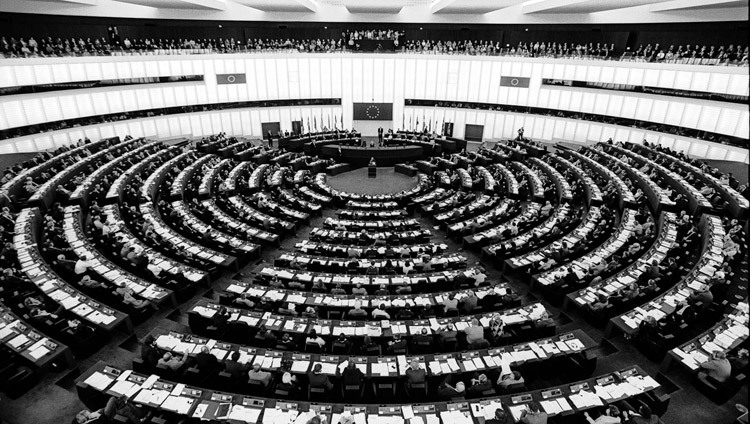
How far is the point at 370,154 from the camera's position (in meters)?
33.3

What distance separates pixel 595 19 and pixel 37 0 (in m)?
43.9

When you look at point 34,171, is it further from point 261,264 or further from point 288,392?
point 288,392

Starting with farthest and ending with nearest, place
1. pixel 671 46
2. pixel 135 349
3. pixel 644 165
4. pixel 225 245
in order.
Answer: pixel 671 46, pixel 644 165, pixel 225 245, pixel 135 349

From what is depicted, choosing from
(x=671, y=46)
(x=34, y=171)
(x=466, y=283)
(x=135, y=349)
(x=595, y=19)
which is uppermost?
(x=595, y=19)

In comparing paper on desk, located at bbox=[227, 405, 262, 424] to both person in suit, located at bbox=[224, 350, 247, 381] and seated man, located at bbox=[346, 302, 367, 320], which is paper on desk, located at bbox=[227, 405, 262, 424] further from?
seated man, located at bbox=[346, 302, 367, 320]

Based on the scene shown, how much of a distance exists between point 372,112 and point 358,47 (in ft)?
21.5

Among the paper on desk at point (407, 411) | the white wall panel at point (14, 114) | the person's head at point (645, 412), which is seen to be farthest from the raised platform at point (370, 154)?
the person's head at point (645, 412)

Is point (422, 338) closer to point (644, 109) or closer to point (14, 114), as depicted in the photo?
point (644, 109)

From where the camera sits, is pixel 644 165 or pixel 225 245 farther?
pixel 644 165

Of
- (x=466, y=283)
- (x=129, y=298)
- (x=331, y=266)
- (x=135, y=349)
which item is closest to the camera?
(x=135, y=349)

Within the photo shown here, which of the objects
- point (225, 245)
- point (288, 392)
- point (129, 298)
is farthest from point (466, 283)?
point (129, 298)

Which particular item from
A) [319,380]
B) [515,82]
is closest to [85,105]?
[319,380]

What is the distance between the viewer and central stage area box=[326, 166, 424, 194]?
95.1 ft

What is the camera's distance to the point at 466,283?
15.0 meters
